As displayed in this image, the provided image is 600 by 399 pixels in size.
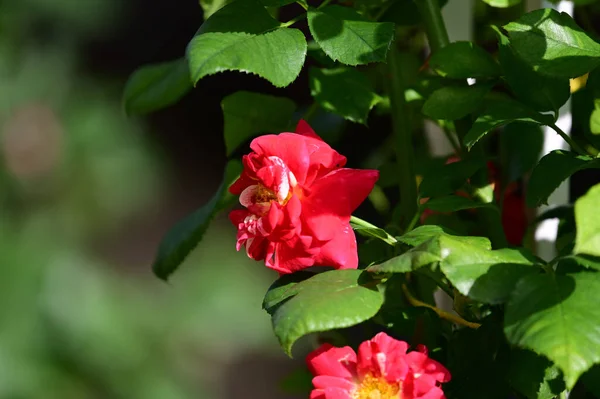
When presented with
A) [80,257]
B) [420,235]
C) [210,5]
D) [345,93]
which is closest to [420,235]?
[420,235]

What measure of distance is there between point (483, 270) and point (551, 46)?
174mm

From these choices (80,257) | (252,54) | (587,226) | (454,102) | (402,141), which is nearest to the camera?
(587,226)

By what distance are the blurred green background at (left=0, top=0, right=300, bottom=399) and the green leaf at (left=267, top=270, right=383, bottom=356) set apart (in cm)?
81

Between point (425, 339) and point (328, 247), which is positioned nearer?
point (328, 247)

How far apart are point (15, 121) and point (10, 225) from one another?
0.61ft

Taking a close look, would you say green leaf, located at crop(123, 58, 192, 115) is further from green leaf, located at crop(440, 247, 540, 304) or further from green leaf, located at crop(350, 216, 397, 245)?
green leaf, located at crop(440, 247, 540, 304)

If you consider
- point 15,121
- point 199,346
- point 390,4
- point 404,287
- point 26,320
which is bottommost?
point 199,346

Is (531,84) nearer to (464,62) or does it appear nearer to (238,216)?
(464,62)

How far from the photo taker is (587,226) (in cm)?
42

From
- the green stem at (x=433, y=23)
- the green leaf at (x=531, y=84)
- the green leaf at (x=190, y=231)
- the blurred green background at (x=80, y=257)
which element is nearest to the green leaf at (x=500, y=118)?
the green leaf at (x=531, y=84)

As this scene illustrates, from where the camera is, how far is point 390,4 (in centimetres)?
71

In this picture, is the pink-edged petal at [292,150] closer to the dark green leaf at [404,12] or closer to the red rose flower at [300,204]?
the red rose flower at [300,204]

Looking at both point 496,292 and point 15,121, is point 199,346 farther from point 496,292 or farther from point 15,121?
point 496,292

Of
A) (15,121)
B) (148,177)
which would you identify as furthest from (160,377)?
(15,121)
